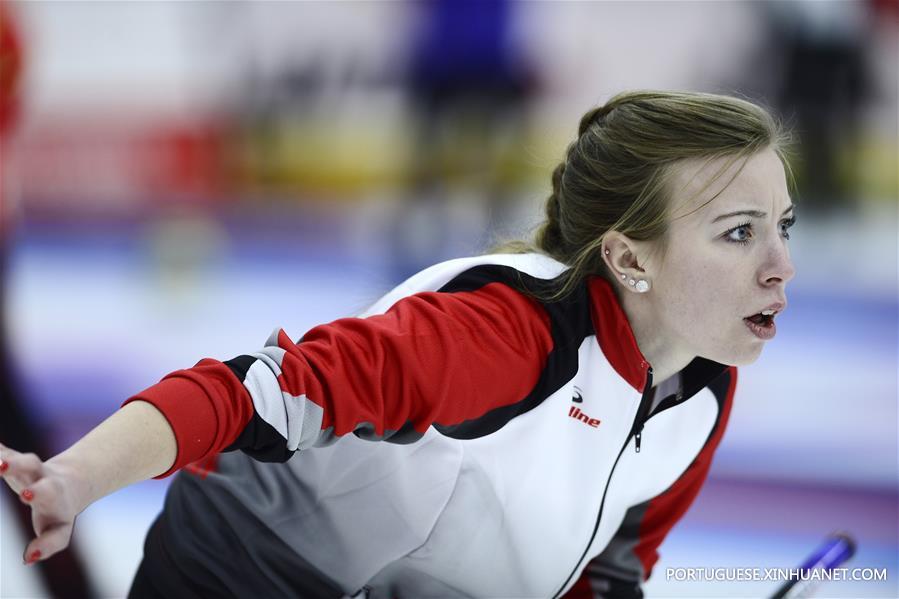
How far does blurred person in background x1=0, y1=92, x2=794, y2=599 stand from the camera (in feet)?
4.58

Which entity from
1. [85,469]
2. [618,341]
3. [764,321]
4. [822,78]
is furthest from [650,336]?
[822,78]

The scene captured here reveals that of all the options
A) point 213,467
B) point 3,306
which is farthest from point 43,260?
point 213,467

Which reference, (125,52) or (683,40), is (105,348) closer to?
(125,52)

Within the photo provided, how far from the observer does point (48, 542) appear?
877 mm

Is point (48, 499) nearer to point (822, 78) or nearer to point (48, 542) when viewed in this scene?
point (48, 542)

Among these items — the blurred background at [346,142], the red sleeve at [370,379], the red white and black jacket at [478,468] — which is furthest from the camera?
the blurred background at [346,142]

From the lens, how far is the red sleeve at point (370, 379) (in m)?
1.08

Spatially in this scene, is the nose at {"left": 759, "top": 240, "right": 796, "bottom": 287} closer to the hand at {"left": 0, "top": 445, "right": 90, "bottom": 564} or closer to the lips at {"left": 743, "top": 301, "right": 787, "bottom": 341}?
the lips at {"left": 743, "top": 301, "right": 787, "bottom": 341}

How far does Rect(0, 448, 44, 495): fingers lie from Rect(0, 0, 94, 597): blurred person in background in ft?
6.81

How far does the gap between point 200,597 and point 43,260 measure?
2.42 meters

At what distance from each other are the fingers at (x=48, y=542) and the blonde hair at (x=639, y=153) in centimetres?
79

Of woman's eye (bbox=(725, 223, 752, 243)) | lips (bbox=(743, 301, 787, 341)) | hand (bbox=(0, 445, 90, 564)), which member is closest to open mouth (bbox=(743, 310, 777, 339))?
lips (bbox=(743, 301, 787, 341))

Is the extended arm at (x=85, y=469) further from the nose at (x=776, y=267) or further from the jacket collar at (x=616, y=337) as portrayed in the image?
the nose at (x=776, y=267)

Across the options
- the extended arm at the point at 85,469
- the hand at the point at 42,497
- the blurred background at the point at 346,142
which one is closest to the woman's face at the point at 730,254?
the extended arm at the point at 85,469
